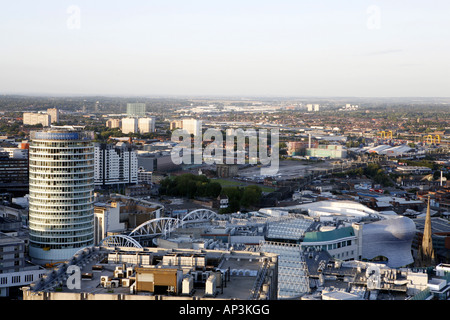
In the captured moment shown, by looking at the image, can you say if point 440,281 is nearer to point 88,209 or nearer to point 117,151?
point 88,209

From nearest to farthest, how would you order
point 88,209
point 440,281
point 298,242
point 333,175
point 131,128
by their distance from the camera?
point 440,281
point 298,242
point 88,209
point 333,175
point 131,128

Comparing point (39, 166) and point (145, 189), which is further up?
point (39, 166)

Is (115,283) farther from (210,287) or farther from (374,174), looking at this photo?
(374,174)

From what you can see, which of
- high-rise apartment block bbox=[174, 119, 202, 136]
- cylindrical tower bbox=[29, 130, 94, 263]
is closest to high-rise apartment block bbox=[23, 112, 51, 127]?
high-rise apartment block bbox=[174, 119, 202, 136]

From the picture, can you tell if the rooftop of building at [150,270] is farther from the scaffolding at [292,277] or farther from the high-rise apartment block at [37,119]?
the high-rise apartment block at [37,119]

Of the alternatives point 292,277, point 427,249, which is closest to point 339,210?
point 427,249

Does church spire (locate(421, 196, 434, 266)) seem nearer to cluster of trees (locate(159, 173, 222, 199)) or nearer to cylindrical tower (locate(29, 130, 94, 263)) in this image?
cylindrical tower (locate(29, 130, 94, 263))
